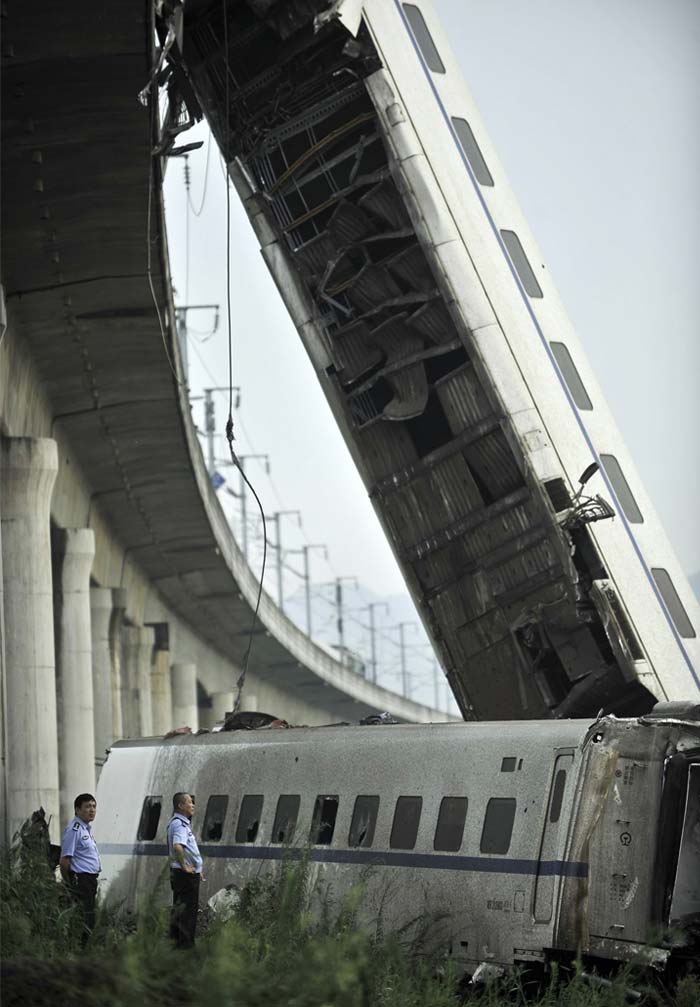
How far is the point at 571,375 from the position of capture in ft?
80.5

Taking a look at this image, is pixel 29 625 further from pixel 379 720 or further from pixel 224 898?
pixel 224 898

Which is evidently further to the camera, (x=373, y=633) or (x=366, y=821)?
(x=373, y=633)

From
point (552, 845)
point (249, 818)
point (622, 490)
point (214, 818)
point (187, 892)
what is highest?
→ point (622, 490)

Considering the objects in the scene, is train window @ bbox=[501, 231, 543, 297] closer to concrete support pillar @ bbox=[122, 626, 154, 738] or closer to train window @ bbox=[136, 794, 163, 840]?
train window @ bbox=[136, 794, 163, 840]

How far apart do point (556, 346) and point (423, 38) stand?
4.72 meters

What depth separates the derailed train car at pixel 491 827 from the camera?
44.7ft

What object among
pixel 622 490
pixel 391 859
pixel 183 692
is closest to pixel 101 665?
pixel 183 692

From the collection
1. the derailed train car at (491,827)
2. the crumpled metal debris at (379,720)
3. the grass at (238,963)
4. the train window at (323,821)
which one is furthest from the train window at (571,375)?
the grass at (238,963)

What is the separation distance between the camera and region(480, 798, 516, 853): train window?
568 inches

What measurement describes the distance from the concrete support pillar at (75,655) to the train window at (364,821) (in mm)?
22998

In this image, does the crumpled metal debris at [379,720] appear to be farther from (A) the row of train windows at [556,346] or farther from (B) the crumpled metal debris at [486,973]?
(A) the row of train windows at [556,346]

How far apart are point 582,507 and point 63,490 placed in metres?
16.7

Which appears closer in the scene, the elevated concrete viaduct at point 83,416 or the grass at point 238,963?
the grass at point 238,963

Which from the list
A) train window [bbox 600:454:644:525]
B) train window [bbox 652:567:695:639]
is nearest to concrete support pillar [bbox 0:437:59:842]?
train window [bbox 600:454:644:525]
